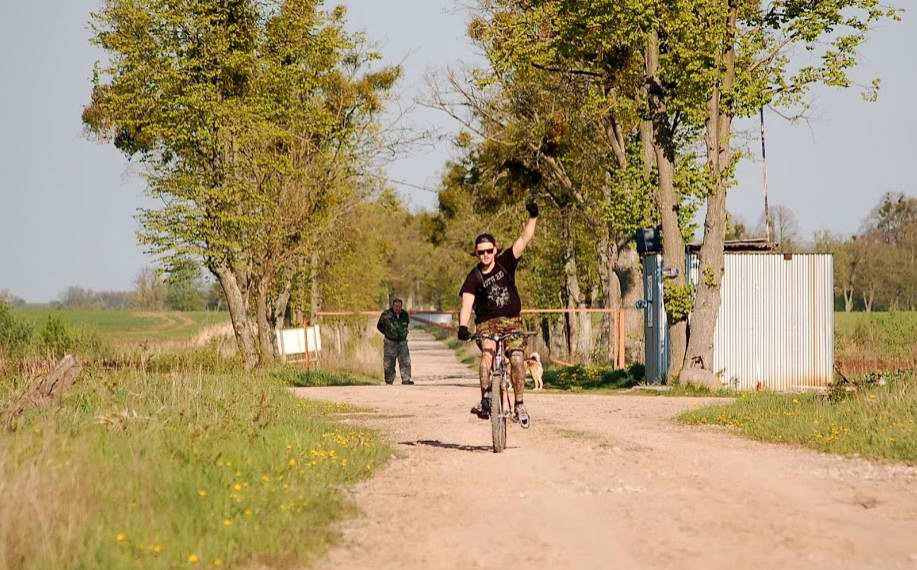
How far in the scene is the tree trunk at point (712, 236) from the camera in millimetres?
24688

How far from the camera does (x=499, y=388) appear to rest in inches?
497

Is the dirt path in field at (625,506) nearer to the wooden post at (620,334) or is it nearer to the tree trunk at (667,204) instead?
the tree trunk at (667,204)

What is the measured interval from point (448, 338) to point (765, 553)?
73032mm

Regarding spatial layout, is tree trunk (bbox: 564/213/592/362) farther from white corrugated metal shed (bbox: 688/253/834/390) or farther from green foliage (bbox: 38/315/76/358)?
green foliage (bbox: 38/315/76/358)

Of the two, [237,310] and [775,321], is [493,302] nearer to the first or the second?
[775,321]

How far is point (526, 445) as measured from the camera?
13445 millimetres

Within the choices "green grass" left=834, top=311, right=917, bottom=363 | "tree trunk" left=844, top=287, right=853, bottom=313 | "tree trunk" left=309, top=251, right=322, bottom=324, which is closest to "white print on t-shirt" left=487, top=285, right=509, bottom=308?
"green grass" left=834, top=311, right=917, bottom=363

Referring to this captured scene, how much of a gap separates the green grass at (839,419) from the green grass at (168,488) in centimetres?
450

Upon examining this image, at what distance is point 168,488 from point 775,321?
21700mm

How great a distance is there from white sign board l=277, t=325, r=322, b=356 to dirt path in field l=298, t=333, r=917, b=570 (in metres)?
20.5

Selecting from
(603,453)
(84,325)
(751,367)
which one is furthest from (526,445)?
(84,325)

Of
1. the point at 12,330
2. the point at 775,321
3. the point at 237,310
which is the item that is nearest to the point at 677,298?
the point at 775,321

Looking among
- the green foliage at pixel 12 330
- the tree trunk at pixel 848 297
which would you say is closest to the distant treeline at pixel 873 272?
the tree trunk at pixel 848 297

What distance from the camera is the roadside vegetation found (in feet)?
23.6
